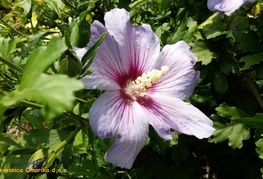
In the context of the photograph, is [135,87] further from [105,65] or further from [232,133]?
[232,133]

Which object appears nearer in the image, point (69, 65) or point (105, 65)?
point (69, 65)

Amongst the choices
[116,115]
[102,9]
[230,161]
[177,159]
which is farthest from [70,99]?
[230,161]

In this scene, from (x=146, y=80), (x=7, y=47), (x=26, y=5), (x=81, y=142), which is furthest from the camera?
(x=26, y=5)

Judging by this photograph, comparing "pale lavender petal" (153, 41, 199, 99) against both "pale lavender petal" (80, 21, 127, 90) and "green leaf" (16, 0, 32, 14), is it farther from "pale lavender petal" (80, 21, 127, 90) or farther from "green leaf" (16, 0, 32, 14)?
"green leaf" (16, 0, 32, 14)

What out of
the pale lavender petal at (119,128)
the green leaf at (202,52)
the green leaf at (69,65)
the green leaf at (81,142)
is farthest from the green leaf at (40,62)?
Answer: the green leaf at (202,52)

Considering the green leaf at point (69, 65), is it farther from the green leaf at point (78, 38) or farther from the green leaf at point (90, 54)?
the green leaf at point (78, 38)

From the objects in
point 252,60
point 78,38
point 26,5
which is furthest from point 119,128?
point 26,5

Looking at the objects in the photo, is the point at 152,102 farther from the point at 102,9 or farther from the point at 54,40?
the point at 102,9
